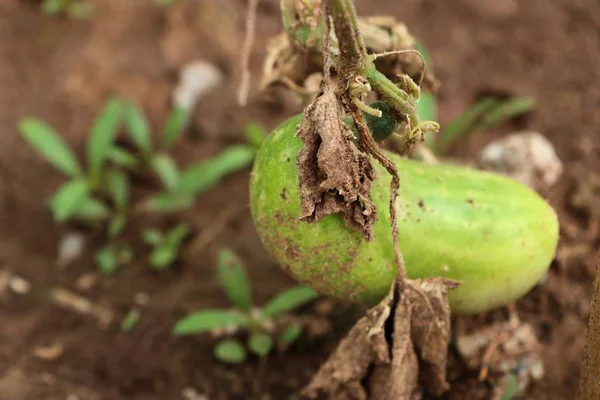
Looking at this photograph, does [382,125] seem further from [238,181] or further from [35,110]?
[35,110]

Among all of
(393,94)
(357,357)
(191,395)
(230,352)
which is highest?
(393,94)

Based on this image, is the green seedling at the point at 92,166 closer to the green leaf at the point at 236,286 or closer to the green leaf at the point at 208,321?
the green leaf at the point at 236,286

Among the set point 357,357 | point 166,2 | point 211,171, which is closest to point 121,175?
point 211,171

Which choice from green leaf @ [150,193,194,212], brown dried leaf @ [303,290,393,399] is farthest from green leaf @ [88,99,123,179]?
brown dried leaf @ [303,290,393,399]

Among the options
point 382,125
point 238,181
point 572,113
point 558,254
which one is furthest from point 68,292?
point 572,113

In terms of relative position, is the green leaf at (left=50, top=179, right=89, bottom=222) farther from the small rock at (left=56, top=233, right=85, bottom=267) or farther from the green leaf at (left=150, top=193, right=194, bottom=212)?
the green leaf at (left=150, top=193, right=194, bottom=212)

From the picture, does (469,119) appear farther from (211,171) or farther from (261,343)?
(261,343)
